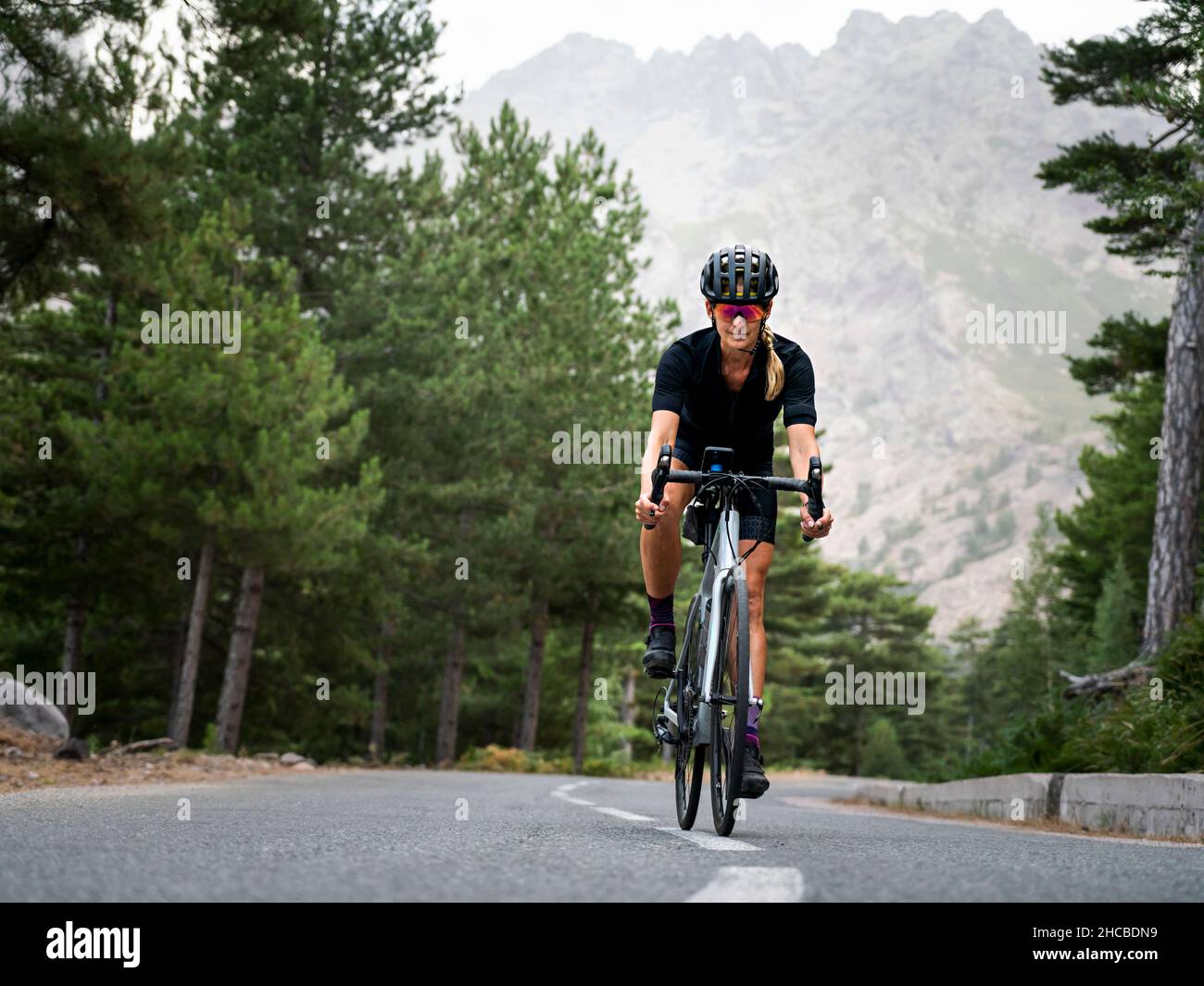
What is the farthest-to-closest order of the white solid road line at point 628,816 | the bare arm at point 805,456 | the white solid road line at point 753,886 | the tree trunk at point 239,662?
1. the tree trunk at point 239,662
2. the white solid road line at point 628,816
3. the bare arm at point 805,456
4. the white solid road line at point 753,886

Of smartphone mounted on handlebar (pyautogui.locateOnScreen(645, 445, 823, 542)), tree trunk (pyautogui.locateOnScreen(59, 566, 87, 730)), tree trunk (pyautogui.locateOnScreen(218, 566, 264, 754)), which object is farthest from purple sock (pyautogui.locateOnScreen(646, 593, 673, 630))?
tree trunk (pyautogui.locateOnScreen(59, 566, 87, 730))

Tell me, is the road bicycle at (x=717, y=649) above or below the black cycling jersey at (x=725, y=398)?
below

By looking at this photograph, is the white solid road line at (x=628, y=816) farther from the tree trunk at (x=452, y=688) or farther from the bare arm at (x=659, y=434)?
the tree trunk at (x=452, y=688)

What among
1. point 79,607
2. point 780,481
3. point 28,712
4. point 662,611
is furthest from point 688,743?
point 79,607

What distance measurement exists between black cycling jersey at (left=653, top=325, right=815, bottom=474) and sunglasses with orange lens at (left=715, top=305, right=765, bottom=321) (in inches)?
4.1

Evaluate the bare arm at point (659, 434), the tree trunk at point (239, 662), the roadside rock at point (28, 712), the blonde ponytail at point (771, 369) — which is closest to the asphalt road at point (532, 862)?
the bare arm at point (659, 434)

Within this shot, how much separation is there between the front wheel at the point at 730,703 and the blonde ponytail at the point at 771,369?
2.77 ft

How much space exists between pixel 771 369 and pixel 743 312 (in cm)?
30

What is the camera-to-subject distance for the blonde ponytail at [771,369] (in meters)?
5.84

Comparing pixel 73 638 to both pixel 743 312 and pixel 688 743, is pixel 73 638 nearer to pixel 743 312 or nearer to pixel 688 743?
pixel 688 743

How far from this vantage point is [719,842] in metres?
4.80
